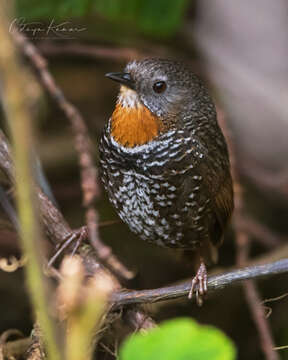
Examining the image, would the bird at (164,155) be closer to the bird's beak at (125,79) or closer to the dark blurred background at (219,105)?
the bird's beak at (125,79)

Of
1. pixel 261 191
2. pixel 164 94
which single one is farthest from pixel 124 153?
pixel 261 191

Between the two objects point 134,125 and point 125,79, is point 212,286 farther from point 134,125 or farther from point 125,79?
point 125,79

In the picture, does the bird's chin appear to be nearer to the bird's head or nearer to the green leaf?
the bird's head

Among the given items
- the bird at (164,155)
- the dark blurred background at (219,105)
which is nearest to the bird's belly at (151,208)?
the bird at (164,155)

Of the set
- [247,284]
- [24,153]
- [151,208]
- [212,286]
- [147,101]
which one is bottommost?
[247,284]

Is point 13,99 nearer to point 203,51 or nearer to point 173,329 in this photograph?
point 173,329

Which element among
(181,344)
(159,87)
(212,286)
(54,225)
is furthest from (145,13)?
(181,344)
